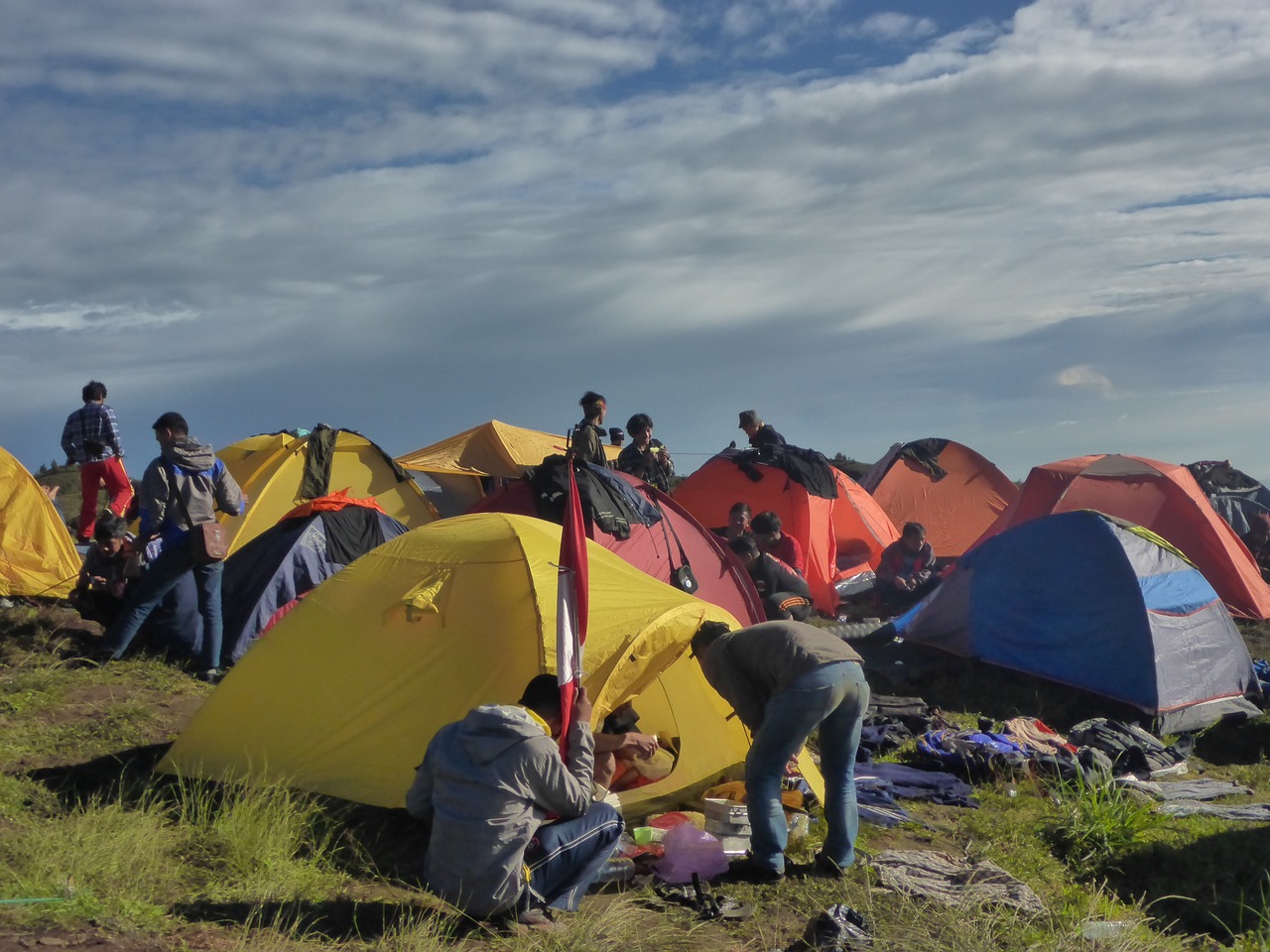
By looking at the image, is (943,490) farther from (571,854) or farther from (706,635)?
(571,854)

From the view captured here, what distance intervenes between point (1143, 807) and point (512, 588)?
401cm

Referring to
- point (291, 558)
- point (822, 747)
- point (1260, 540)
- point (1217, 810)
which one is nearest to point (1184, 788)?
point (1217, 810)

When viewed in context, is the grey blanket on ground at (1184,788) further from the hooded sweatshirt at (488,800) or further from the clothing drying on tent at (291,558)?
the clothing drying on tent at (291,558)

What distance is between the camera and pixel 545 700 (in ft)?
18.3

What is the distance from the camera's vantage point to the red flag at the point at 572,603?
230 inches

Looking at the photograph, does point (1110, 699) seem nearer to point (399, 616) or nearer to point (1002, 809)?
point (1002, 809)

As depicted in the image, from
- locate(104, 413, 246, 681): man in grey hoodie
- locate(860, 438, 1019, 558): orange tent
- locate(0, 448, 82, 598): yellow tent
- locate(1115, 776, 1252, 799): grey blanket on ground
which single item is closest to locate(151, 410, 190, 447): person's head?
locate(104, 413, 246, 681): man in grey hoodie

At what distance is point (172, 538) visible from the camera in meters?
8.96

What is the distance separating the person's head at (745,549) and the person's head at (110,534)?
17.1ft

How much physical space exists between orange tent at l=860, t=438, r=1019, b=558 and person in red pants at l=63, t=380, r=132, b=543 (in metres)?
9.48

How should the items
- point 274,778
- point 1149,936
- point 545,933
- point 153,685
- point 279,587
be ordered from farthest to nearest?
point 279,587 → point 153,685 → point 274,778 → point 1149,936 → point 545,933

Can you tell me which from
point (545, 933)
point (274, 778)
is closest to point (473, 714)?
point (545, 933)

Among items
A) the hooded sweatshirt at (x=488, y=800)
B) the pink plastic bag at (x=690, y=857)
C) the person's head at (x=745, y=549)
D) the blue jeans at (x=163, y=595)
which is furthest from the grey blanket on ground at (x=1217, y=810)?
the blue jeans at (x=163, y=595)

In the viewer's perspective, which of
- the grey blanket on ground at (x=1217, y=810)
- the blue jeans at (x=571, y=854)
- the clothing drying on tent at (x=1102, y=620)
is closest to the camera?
the blue jeans at (x=571, y=854)
